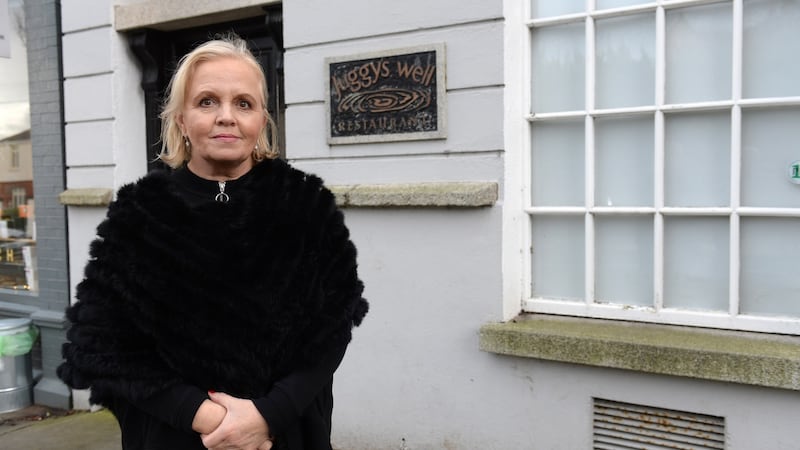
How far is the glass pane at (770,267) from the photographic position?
3.39m

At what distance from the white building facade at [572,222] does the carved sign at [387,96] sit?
0.16 ft

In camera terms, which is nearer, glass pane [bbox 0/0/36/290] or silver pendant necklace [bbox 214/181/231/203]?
silver pendant necklace [bbox 214/181/231/203]

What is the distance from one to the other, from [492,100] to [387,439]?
233 centimetres

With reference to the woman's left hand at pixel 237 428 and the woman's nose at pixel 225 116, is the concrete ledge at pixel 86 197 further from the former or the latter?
the woman's left hand at pixel 237 428

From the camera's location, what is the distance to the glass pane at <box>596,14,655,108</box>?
12.1 ft

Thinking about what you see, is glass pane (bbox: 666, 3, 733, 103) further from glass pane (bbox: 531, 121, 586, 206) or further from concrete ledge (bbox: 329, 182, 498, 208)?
concrete ledge (bbox: 329, 182, 498, 208)

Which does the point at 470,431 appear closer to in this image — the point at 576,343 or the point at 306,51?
the point at 576,343

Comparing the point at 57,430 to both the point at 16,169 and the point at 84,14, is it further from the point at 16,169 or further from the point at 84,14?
the point at 84,14

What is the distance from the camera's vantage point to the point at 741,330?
3477 millimetres

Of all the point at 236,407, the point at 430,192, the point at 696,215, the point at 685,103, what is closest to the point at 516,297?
the point at 430,192

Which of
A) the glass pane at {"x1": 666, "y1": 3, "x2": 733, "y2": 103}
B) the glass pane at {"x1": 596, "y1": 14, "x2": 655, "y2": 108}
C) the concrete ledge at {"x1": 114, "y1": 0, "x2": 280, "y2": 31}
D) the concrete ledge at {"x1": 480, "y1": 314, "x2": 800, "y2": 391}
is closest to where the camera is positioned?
the concrete ledge at {"x1": 480, "y1": 314, "x2": 800, "y2": 391}

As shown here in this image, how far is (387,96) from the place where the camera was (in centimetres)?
420

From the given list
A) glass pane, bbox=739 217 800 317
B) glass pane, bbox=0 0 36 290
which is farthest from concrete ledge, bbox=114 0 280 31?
glass pane, bbox=739 217 800 317

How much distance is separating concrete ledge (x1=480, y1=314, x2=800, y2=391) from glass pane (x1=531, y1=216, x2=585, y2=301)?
18cm
